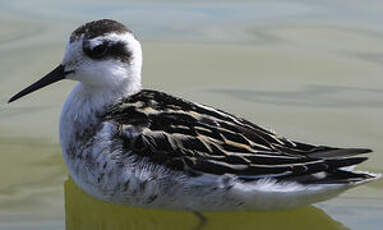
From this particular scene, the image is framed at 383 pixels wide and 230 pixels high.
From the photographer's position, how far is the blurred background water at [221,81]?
8.30 metres

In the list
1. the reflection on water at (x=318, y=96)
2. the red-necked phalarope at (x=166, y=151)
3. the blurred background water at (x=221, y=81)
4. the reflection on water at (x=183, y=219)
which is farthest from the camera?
the reflection on water at (x=318, y=96)

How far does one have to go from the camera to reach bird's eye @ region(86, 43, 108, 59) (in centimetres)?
818

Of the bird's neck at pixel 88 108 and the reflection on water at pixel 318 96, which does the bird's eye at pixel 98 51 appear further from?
the reflection on water at pixel 318 96

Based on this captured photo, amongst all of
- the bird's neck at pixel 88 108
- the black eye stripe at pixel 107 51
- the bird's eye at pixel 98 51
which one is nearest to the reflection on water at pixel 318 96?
the bird's neck at pixel 88 108

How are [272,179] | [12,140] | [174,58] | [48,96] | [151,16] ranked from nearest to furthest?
[272,179] → [12,140] → [48,96] → [174,58] → [151,16]

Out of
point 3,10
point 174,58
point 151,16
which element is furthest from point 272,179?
point 3,10

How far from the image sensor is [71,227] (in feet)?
26.7

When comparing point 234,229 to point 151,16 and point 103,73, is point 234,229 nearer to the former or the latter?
point 103,73

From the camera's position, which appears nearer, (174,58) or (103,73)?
(103,73)

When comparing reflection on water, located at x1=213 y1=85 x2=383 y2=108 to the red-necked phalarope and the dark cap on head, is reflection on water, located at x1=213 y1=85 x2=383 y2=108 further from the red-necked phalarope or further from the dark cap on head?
the dark cap on head

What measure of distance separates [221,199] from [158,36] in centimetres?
428

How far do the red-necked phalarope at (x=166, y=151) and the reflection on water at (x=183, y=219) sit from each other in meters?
0.23

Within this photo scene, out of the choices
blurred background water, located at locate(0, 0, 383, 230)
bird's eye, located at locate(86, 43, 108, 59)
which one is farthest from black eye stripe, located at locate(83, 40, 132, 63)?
blurred background water, located at locate(0, 0, 383, 230)

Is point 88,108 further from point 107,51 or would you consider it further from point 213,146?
point 213,146
